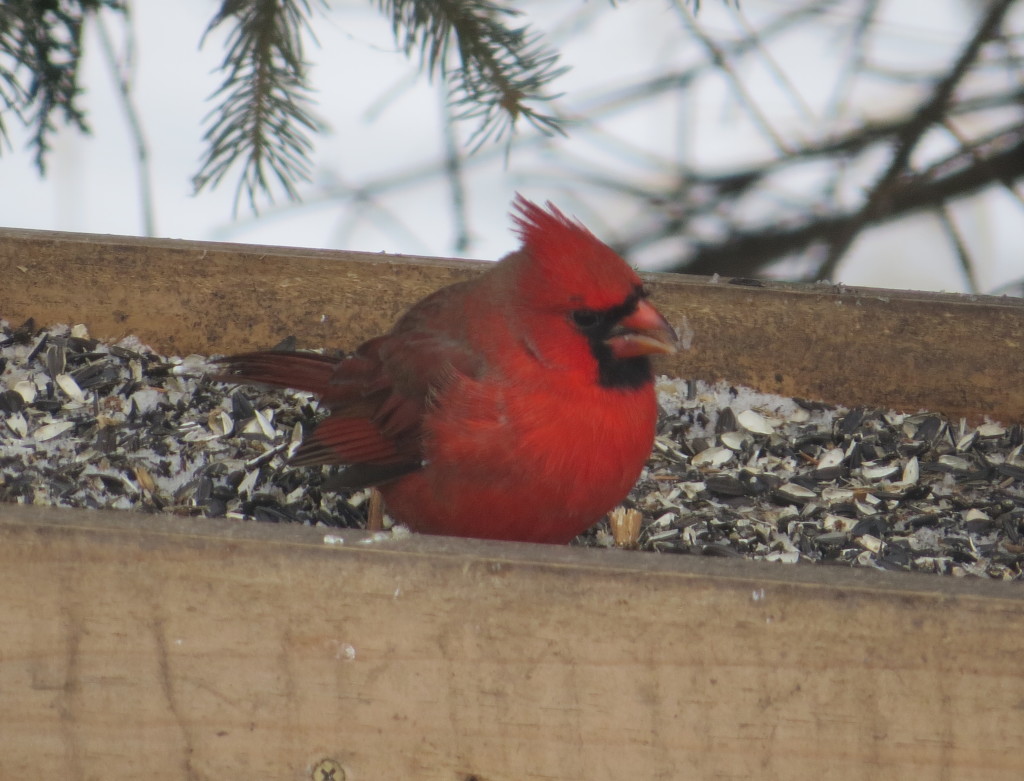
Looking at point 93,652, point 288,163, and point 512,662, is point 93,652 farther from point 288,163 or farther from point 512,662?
point 288,163

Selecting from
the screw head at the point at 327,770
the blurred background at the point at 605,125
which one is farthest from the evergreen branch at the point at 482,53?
the screw head at the point at 327,770

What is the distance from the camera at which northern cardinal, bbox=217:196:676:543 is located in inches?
83.0

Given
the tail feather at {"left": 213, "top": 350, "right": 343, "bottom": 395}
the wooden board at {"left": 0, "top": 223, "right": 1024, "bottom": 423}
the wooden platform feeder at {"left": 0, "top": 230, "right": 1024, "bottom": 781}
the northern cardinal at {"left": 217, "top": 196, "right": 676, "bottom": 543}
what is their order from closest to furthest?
the wooden platform feeder at {"left": 0, "top": 230, "right": 1024, "bottom": 781}
the northern cardinal at {"left": 217, "top": 196, "right": 676, "bottom": 543}
the tail feather at {"left": 213, "top": 350, "right": 343, "bottom": 395}
the wooden board at {"left": 0, "top": 223, "right": 1024, "bottom": 423}

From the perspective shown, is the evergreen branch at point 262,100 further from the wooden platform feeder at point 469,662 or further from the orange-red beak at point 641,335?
the wooden platform feeder at point 469,662

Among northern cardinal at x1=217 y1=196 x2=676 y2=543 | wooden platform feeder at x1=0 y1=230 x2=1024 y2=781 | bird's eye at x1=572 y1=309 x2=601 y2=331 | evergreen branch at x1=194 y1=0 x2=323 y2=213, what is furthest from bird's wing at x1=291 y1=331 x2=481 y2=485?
wooden platform feeder at x1=0 y1=230 x2=1024 y2=781

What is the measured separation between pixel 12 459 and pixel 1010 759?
169cm

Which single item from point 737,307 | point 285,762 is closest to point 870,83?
point 737,307

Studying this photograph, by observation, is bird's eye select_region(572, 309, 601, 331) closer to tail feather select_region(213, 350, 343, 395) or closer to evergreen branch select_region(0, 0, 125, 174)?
tail feather select_region(213, 350, 343, 395)

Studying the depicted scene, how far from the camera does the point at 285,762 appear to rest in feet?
5.55

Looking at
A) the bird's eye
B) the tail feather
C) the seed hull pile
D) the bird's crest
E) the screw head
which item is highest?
the bird's crest

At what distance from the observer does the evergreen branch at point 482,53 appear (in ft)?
7.16

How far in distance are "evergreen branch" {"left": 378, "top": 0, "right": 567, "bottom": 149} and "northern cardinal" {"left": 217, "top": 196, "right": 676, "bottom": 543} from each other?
7.8 inches

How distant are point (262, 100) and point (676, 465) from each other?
1019 mm

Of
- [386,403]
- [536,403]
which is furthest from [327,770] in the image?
[386,403]
